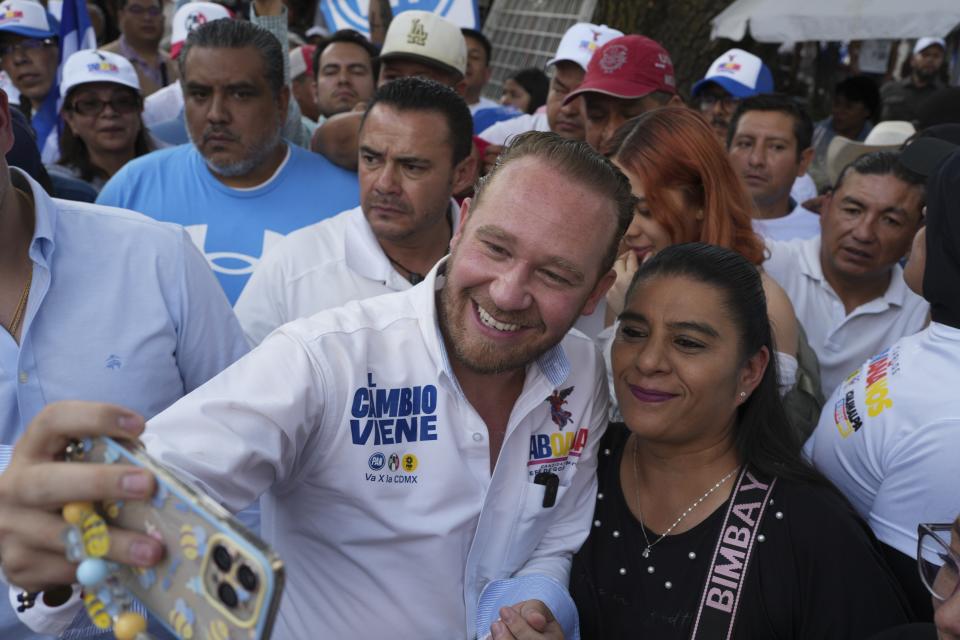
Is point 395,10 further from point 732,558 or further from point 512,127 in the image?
point 732,558

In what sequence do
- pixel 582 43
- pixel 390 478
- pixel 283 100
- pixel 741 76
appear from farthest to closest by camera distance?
pixel 741 76
pixel 582 43
pixel 283 100
pixel 390 478

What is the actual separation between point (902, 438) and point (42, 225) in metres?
2.18

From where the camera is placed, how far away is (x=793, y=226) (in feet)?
16.1

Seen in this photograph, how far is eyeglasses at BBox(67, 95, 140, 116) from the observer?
4.77 metres

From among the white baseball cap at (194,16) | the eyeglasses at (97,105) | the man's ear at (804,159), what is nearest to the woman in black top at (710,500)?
the man's ear at (804,159)

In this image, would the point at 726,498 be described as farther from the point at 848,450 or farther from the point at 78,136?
the point at 78,136

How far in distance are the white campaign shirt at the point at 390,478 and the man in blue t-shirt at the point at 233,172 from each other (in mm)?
1715

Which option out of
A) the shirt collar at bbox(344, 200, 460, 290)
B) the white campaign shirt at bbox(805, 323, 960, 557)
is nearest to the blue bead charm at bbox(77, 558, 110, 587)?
the white campaign shirt at bbox(805, 323, 960, 557)

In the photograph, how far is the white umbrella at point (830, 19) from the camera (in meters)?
6.76

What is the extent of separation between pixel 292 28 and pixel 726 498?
31.6 feet

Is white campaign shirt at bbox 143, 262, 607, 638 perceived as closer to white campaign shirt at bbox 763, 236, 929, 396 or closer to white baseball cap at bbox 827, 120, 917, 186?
white campaign shirt at bbox 763, 236, 929, 396

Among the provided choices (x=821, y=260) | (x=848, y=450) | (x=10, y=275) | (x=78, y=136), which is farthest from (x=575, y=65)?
(x=10, y=275)

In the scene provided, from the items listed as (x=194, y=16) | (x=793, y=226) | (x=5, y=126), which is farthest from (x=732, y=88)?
(x=5, y=126)

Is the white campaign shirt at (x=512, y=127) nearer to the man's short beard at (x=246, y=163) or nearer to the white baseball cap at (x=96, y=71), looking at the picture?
the man's short beard at (x=246, y=163)
